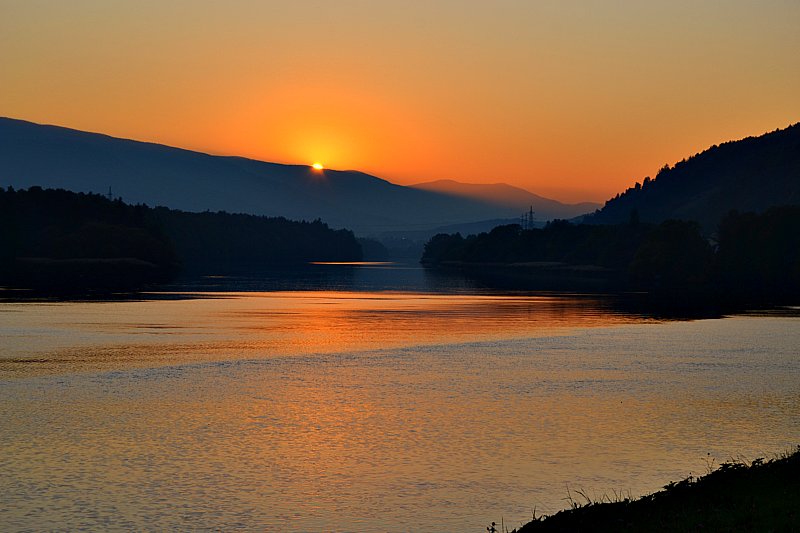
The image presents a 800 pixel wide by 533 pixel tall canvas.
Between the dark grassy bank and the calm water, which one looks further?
the calm water

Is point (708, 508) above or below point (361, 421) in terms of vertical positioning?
above

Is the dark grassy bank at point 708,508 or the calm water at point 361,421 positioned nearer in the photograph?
the dark grassy bank at point 708,508

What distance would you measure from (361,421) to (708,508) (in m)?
17.6

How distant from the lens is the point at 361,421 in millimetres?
38844

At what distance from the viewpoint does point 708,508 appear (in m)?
23.6

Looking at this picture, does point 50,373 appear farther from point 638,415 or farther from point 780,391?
point 780,391

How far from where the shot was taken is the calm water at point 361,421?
27.0 meters

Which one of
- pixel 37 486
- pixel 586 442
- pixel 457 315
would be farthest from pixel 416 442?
pixel 457 315

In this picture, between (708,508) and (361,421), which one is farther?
(361,421)

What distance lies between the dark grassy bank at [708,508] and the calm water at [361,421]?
240 cm

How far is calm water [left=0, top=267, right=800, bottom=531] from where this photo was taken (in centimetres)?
2700

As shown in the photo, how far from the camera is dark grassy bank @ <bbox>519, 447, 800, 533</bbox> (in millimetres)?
22234

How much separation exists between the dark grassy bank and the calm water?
2.40m

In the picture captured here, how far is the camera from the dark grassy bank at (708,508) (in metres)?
22.2
